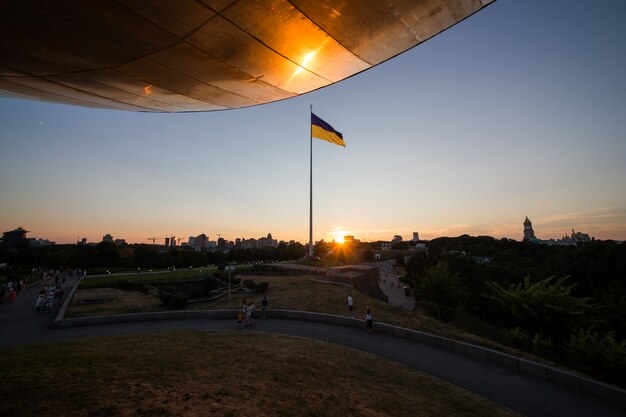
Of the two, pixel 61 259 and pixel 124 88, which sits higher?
pixel 124 88

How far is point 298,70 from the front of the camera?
5.18m

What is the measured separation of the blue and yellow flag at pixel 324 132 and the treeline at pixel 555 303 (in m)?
17.0

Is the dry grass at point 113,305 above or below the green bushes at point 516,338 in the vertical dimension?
above

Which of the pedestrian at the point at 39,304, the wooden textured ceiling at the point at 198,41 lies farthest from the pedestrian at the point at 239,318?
the wooden textured ceiling at the point at 198,41

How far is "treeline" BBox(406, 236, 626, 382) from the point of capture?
14625 millimetres

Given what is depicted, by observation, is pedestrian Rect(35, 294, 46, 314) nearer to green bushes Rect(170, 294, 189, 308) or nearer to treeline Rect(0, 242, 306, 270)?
green bushes Rect(170, 294, 189, 308)

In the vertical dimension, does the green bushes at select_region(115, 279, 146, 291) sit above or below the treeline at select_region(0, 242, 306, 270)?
below

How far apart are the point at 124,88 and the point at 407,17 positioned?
186 inches

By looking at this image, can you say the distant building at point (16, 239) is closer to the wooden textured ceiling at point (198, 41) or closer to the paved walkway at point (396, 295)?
the paved walkway at point (396, 295)

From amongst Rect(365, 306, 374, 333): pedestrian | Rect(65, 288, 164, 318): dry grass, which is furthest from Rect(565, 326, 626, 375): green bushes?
Rect(65, 288, 164, 318): dry grass

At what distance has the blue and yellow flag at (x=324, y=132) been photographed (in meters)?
33.7

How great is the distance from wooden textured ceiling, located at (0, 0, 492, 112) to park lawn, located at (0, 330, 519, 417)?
6.69 m

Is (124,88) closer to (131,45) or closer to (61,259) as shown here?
(131,45)

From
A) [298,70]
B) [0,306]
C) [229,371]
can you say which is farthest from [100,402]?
[0,306]
